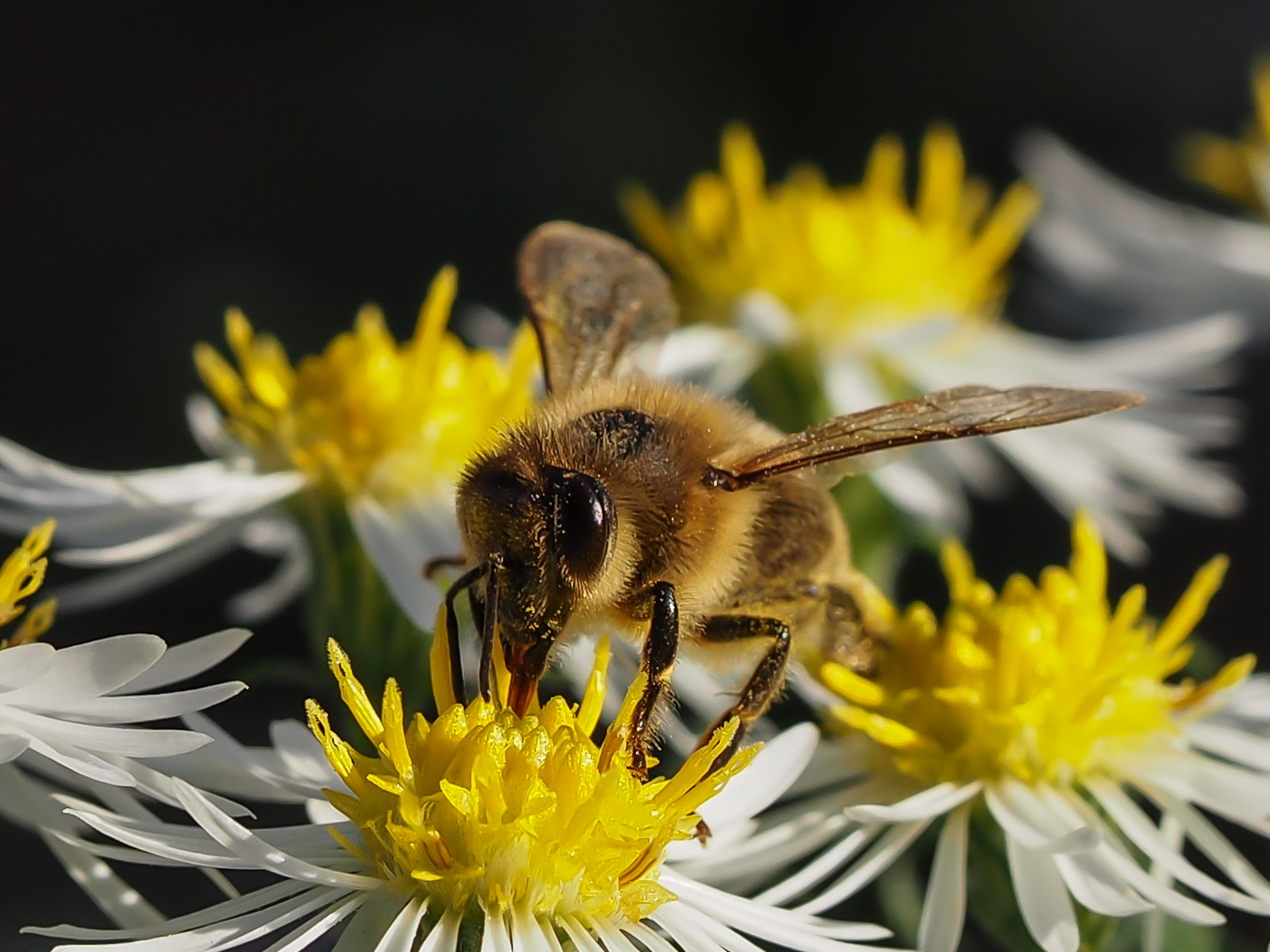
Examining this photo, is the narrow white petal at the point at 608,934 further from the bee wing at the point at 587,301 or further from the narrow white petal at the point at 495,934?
the bee wing at the point at 587,301

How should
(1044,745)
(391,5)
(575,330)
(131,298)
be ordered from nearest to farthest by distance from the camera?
(1044,745), (575,330), (131,298), (391,5)

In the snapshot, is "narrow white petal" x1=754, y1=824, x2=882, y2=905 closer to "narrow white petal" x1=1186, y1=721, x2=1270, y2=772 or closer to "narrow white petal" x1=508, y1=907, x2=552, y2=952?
"narrow white petal" x1=508, y1=907, x2=552, y2=952

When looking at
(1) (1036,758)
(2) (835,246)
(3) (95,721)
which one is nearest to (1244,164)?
(2) (835,246)

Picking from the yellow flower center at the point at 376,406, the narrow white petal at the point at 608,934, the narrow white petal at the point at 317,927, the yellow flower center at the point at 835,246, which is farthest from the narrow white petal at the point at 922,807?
the yellow flower center at the point at 835,246

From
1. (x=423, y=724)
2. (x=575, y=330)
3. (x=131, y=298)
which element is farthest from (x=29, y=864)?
(x=423, y=724)

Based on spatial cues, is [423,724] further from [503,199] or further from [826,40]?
[826,40]

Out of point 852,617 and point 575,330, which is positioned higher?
point 575,330
